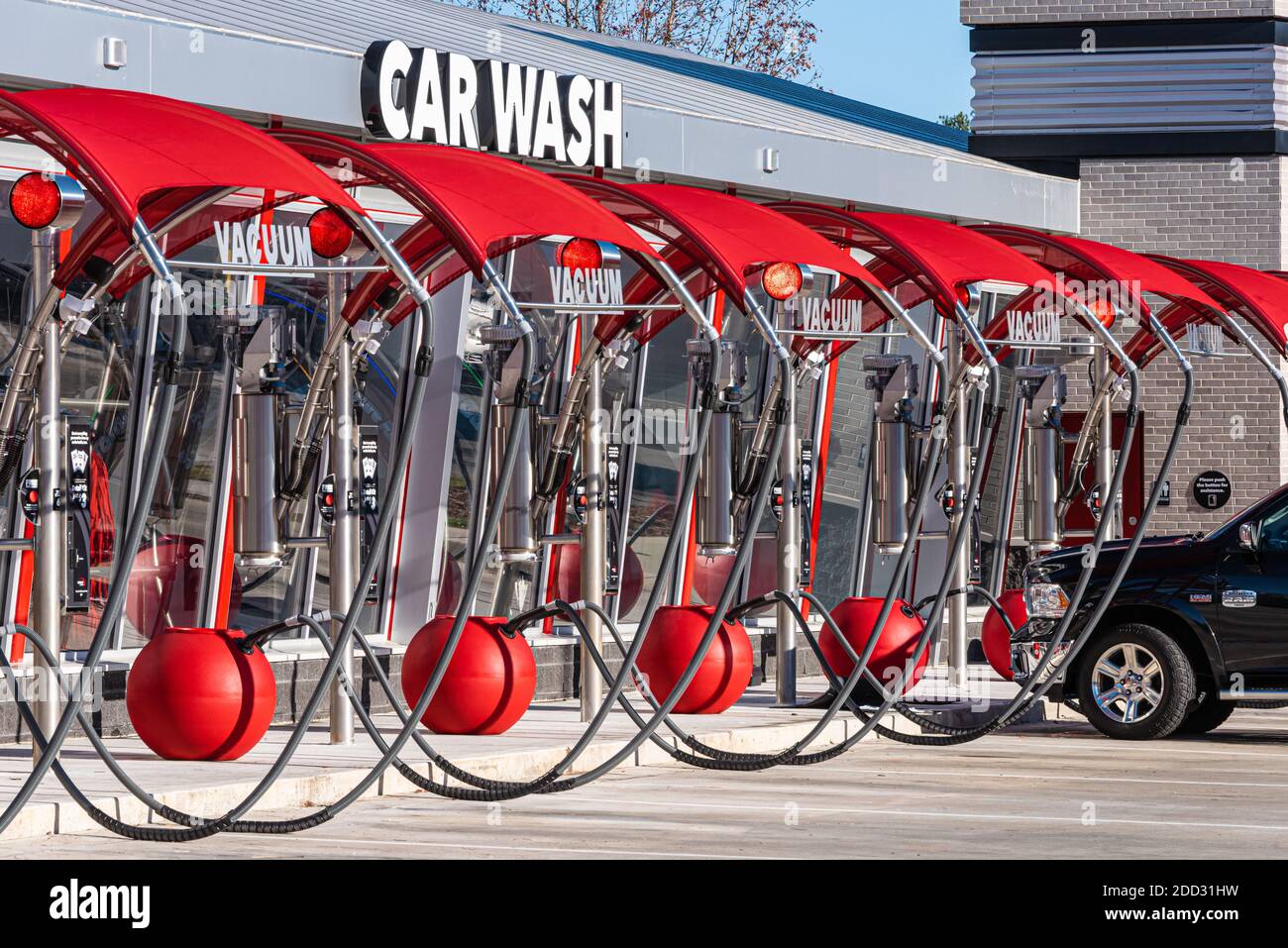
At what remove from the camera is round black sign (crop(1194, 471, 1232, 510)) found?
23656 mm

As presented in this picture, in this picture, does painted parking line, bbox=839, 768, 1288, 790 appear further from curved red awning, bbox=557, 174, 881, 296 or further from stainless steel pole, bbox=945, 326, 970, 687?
curved red awning, bbox=557, 174, 881, 296

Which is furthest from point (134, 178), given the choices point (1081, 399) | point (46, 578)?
point (1081, 399)

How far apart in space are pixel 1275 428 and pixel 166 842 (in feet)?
52.2

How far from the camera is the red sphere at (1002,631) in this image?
18328mm

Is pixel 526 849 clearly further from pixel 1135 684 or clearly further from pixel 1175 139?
pixel 1175 139

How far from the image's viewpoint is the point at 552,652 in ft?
58.5

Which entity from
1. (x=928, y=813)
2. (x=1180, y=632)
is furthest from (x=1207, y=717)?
(x=928, y=813)

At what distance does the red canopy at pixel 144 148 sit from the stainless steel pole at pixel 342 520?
2707 mm

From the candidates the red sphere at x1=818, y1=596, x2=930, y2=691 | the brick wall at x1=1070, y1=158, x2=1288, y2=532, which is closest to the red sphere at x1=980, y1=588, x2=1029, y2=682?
the red sphere at x1=818, y1=596, x2=930, y2=691

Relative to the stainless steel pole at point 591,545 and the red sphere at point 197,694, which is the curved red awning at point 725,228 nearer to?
the stainless steel pole at point 591,545

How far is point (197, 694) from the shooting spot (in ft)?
38.7

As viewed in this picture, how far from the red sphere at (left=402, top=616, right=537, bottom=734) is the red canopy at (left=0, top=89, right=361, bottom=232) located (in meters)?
3.59

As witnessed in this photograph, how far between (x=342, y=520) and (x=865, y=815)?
381 cm

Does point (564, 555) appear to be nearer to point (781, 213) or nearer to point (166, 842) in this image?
point (781, 213)
